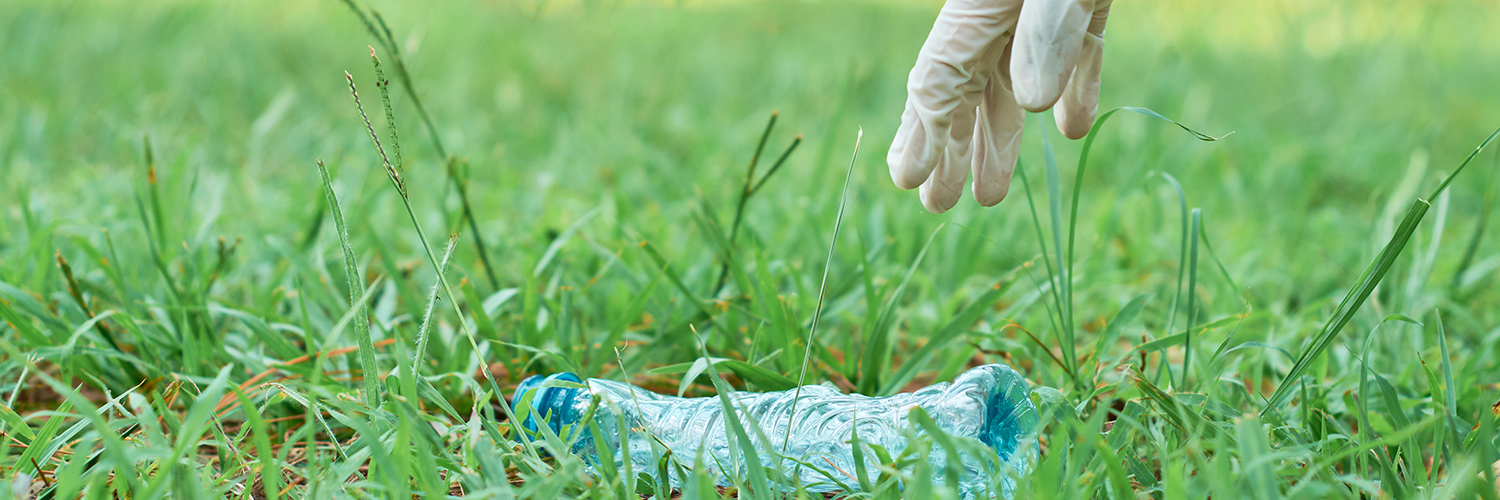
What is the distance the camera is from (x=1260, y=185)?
3002 mm

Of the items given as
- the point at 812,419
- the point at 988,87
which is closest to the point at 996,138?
the point at 988,87

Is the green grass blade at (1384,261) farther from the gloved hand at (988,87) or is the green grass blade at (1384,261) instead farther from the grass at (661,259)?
the gloved hand at (988,87)

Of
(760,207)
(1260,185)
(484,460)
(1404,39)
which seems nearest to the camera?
(484,460)

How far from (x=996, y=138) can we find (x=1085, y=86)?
12cm

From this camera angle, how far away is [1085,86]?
1025 millimetres

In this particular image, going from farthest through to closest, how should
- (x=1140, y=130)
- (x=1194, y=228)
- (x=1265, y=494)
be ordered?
(x=1140, y=130) < (x=1194, y=228) < (x=1265, y=494)

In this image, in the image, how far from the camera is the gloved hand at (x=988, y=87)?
897 mm

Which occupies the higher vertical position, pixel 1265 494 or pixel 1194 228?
pixel 1194 228

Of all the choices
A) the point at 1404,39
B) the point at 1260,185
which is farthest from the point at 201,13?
the point at 1404,39

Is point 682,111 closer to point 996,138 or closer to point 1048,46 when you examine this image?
point 996,138

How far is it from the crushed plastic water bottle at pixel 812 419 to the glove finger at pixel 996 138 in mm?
229

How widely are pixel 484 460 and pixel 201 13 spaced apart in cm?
483

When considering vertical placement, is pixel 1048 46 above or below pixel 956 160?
above

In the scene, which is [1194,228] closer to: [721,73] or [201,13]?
[721,73]
